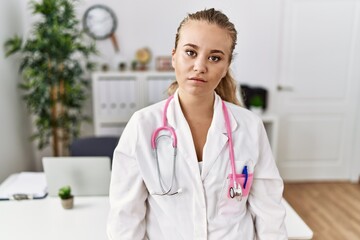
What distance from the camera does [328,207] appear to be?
3045 mm

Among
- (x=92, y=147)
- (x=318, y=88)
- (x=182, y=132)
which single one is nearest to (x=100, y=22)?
(x=92, y=147)

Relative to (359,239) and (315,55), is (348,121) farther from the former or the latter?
(359,239)

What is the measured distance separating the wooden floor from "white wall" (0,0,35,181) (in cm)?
249

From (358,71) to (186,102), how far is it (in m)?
2.96

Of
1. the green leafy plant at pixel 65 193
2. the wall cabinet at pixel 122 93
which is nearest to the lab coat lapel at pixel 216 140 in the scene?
the green leafy plant at pixel 65 193

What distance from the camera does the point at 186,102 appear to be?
42.8 inches

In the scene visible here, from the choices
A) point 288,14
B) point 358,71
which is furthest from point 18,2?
point 358,71

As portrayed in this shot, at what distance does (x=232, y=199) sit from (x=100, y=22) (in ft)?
8.44

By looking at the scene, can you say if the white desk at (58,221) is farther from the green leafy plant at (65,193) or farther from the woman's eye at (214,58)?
the woman's eye at (214,58)

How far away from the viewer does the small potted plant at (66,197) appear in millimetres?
1502

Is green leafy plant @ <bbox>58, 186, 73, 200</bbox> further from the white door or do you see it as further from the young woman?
the white door

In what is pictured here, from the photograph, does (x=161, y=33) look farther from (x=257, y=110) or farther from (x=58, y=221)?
(x=58, y=221)

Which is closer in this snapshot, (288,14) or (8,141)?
(8,141)

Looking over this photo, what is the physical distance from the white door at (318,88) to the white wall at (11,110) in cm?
251
